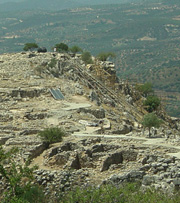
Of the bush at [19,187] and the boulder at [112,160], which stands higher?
the bush at [19,187]

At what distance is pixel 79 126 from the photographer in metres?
36.7

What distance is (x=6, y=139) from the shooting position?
2975cm

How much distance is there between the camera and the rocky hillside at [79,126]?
2350 centimetres

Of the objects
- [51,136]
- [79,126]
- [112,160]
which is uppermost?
[51,136]

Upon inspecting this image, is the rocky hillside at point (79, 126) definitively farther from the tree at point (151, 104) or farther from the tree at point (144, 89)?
the tree at point (144, 89)

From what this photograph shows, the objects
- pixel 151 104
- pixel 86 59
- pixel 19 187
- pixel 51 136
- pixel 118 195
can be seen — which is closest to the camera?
pixel 118 195

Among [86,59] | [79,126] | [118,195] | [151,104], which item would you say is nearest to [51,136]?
[79,126]

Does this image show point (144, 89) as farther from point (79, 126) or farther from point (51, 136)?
point (51, 136)

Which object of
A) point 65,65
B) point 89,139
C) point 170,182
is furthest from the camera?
point 65,65

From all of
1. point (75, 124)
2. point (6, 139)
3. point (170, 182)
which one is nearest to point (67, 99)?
point (75, 124)

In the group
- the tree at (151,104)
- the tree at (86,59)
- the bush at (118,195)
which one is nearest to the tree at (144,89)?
the tree at (86,59)

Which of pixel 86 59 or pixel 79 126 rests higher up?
pixel 79 126

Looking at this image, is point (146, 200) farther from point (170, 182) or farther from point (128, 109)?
point (128, 109)

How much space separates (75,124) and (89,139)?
8.94 metres
